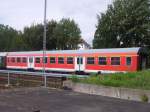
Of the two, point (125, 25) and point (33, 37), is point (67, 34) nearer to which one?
point (33, 37)

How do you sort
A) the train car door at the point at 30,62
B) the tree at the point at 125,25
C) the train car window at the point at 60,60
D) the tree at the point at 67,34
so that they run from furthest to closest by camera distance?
the tree at the point at 67,34, the tree at the point at 125,25, the train car door at the point at 30,62, the train car window at the point at 60,60

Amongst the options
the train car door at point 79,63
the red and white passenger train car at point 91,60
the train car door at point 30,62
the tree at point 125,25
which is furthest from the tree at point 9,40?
the train car door at point 79,63

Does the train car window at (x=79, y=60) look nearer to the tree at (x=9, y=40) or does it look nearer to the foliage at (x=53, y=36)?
the foliage at (x=53, y=36)

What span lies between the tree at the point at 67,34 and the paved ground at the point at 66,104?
51079mm

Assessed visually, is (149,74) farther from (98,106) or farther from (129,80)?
(98,106)

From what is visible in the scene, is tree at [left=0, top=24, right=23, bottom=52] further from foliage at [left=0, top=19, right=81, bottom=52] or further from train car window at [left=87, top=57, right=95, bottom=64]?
train car window at [left=87, top=57, right=95, bottom=64]

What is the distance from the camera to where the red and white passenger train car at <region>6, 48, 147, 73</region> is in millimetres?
30641

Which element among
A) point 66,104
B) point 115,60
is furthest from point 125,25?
point 66,104

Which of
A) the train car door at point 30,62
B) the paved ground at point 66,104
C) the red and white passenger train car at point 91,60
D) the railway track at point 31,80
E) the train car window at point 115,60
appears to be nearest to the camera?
the paved ground at point 66,104

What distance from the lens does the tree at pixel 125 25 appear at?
1994 inches

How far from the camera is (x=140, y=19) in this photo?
50812 mm

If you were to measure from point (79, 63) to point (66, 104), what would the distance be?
70.1 ft

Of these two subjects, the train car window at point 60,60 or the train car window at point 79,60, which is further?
the train car window at point 60,60

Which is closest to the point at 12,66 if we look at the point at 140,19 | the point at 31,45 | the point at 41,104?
the point at 140,19
